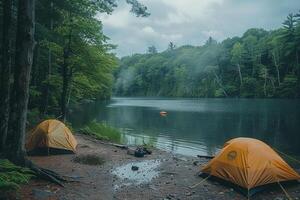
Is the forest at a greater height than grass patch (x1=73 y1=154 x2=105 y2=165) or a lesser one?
greater

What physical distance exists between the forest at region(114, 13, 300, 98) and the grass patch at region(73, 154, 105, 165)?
235ft

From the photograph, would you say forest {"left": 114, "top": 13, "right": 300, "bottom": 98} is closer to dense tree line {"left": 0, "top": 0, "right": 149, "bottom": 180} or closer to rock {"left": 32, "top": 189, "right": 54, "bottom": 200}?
dense tree line {"left": 0, "top": 0, "right": 149, "bottom": 180}

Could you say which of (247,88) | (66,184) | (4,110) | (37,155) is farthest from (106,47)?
(247,88)

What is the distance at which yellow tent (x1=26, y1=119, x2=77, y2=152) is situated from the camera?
14.5m

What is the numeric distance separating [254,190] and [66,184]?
5.80 metres

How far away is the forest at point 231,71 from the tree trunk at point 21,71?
7645 centimetres

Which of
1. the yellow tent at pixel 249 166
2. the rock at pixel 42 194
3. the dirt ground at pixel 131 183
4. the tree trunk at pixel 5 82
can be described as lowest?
the dirt ground at pixel 131 183

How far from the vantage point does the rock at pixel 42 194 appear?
27.1 feet

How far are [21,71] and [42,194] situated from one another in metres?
3.52

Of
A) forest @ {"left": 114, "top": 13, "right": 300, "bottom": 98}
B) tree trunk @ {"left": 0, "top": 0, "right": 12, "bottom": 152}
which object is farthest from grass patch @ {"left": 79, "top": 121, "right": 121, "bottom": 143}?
forest @ {"left": 114, "top": 13, "right": 300, "bottom": 98}

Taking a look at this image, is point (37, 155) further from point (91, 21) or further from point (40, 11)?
point (91, 21)

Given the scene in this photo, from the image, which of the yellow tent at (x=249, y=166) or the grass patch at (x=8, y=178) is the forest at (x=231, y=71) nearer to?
the yellow tent at (x=249, y=166)

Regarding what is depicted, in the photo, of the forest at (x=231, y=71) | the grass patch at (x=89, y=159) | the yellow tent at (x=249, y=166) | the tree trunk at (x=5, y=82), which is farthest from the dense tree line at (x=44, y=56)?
the forest at (x=231, y=71)

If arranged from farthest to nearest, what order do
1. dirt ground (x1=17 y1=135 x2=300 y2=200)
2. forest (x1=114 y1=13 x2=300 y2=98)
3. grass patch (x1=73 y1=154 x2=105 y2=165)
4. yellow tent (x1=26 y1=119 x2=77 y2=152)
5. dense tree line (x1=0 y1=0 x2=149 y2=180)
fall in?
forest (x1=114 y1=13 x2=300 y2=98)
yellow tent (x1=26 y1=119 x2=77 y2=152)
grass patch (x1=73 y1=154 x2=105 y2=165)
dense tree line (x1=0 y1=0 x2=149 y2=180)
dirt ground (x1=17 y1=135 x2=300 y2=200)
